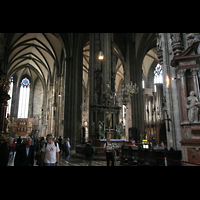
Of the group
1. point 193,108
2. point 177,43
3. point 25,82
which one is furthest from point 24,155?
point 25,82

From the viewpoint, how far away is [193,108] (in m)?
6.80

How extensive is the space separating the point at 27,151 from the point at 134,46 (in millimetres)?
20639

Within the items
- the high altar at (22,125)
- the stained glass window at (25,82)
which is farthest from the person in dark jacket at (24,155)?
the stained glass window at (25,82)

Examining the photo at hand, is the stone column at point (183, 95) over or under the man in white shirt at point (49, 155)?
over

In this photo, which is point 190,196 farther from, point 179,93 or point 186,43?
point 186,43

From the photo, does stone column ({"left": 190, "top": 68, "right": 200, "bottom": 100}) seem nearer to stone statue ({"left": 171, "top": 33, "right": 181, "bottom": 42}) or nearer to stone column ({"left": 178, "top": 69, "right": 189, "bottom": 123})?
stone column ({"left": 178, "top": 69, "right": 189, "bottom": 123})

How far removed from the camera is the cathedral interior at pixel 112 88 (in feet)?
24.0

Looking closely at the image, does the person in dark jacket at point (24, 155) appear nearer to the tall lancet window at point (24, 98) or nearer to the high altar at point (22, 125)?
the high altar at point (22, 125)

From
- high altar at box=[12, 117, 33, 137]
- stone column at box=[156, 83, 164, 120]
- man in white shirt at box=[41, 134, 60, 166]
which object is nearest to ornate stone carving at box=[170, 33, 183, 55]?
man in white shirt at box=[41, 134, 60, 166]

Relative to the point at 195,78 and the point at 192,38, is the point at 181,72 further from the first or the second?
the point at 192,38

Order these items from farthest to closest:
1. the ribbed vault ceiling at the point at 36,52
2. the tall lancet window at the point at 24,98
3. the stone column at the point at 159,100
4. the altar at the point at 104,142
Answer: the tall lancet window at the point at 24,98 < the ribbed vault ceiling at the point at 36,52 < the stone column at the point at 159,100 < the altar at the point at 104,142

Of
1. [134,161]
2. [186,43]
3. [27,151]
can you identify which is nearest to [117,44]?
[186,43]

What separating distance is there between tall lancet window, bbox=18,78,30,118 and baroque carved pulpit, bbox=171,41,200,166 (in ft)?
129

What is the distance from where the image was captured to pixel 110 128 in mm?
14516
